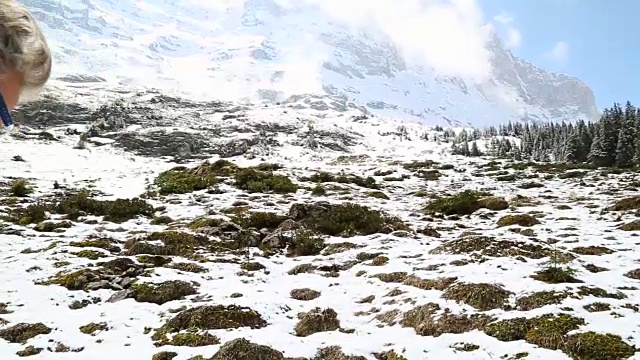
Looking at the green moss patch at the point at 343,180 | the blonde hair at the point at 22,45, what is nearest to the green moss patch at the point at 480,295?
the blonde hair at the point at 22,45

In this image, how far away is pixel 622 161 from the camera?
50.9m

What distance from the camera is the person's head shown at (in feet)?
6.77

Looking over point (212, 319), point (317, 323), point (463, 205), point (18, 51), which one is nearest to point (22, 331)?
point (212, 319)

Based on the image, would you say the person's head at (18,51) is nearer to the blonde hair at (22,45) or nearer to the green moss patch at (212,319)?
the blonde hair at (22,45)

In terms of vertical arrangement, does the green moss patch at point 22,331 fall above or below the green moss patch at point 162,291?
below

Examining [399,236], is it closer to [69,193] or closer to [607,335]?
[607,335]

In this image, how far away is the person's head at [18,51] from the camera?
206 centimetres

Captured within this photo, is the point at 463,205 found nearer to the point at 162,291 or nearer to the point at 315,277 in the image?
the point at 315,277

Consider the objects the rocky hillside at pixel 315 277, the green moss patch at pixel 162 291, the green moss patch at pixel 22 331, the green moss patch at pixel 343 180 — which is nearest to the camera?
the rocky hillside at pixel 315 277

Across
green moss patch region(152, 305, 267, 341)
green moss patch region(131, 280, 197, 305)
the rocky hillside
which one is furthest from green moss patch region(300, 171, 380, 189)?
green moss patch region(152, 305, 267, 341)

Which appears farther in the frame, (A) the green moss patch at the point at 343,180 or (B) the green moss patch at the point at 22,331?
(A) the green moss patch at the point at 343,180

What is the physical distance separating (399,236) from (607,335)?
34.5 ft

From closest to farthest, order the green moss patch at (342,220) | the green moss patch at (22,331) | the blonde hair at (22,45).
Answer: the blonde hair at (22,45), the green moss patch at (22,331), the green moss patch at (342,220)

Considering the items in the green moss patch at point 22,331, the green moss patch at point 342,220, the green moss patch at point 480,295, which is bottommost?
the green moss patch at point 22,331
